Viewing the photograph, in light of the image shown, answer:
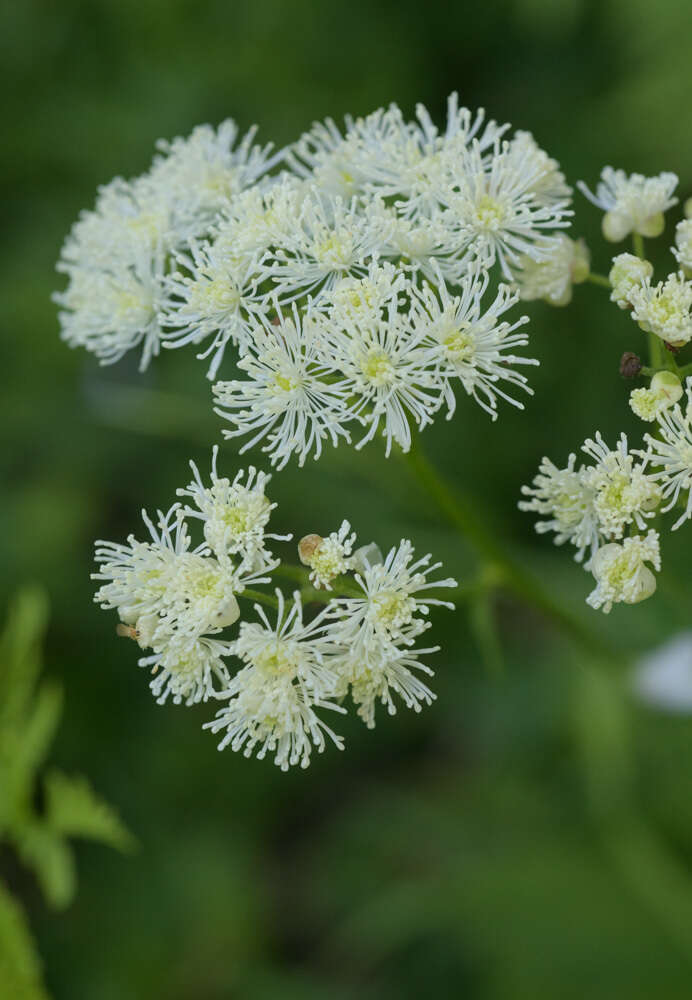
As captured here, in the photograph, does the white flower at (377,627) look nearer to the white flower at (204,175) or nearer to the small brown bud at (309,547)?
the small brown bud at (309,547)

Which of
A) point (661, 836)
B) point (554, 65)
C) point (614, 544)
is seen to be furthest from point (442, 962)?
point (554, 65)

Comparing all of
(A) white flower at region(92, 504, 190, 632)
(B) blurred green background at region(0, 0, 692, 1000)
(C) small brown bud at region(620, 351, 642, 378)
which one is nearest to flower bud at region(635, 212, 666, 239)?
(C) small brown bud at region(620, 351, 642, 378)

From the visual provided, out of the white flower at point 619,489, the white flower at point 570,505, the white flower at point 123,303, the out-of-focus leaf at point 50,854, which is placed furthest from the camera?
the out-of-focus leaf at point 50,854

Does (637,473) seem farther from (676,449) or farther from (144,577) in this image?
(144,577)

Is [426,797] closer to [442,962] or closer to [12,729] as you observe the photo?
[442,962]

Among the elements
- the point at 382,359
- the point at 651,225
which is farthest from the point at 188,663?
the point at 651,225

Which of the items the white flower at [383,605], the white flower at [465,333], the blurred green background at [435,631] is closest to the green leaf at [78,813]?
the white flower at [383,605]
